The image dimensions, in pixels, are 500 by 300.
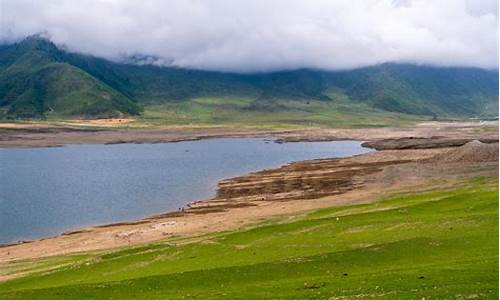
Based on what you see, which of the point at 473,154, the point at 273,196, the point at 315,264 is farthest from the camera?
the point at 473,154

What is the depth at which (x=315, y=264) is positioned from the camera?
42.4 m

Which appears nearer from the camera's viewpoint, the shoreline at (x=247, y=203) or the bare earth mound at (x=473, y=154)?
the shoreline at (x=247, y=203)

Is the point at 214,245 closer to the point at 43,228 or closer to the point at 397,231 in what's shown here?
the point at 397,231

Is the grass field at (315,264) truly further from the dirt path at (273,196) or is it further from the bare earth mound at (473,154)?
the bare earth mound at (473,154)

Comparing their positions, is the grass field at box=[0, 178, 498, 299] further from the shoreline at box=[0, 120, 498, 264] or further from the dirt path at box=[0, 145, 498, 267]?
the dirt path at box=[0, 145, 498, 267]

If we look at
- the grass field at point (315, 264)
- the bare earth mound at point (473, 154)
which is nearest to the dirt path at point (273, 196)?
the bare earth mound at point (473, 154)

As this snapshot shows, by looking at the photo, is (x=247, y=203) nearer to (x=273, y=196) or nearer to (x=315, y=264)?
(x=273, y=196)

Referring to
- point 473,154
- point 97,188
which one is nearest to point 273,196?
point 97,188

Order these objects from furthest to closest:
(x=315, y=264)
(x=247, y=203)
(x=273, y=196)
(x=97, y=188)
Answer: (x=97, y=188)
(x=273, y=196)
(x=247, y=203)
(x=315, y=264)

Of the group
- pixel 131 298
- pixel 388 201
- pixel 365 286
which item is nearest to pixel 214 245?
pixel 131 298

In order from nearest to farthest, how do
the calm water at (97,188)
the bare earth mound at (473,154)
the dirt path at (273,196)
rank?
the dirt path at (273,196)
the calm water at (97,188)
the bare earth mound at (473,154)

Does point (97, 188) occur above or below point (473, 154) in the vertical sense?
below

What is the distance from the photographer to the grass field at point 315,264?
33062 mm

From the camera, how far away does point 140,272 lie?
158ft
